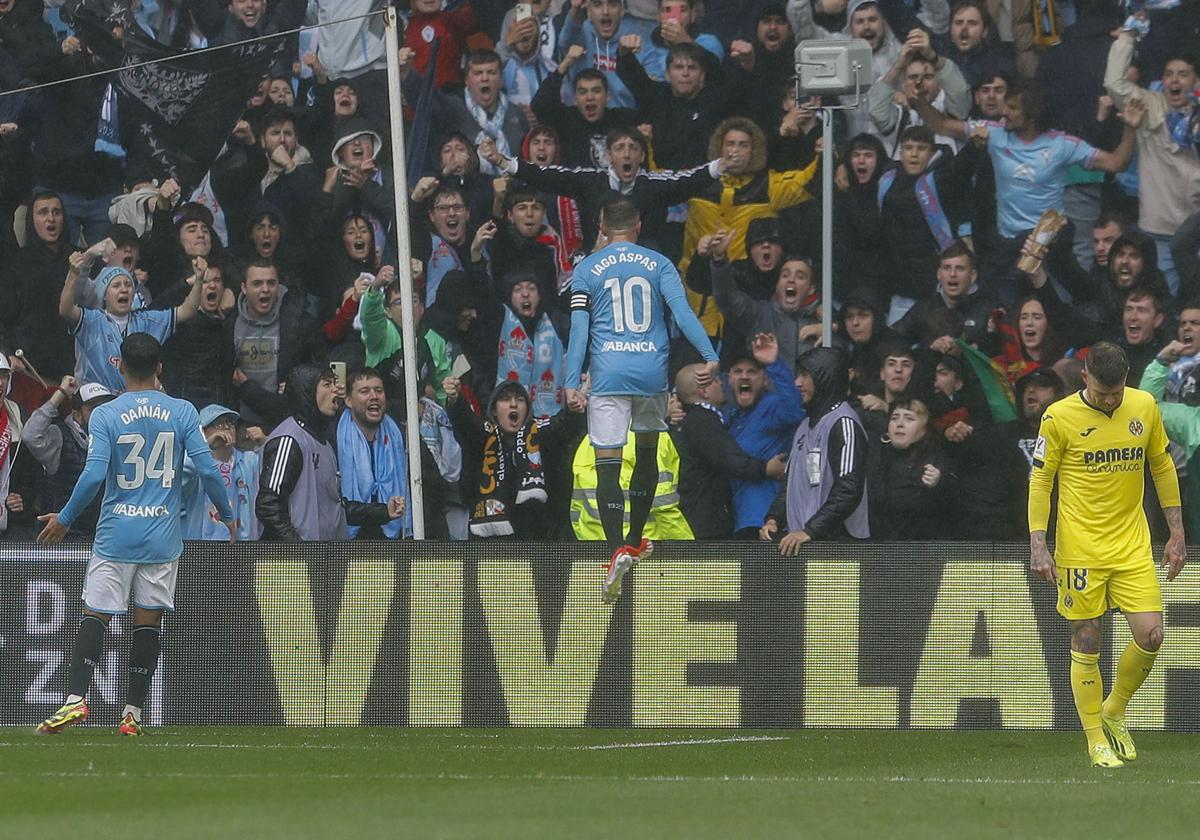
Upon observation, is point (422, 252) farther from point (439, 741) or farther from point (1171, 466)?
point (1171, 466)

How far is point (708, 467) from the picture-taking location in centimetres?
1366

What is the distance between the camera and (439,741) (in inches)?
441

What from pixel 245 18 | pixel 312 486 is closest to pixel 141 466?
pixel 312 486

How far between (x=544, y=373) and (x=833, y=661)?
3.69 meters

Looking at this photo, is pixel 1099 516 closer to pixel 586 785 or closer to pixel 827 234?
pixel 586 785

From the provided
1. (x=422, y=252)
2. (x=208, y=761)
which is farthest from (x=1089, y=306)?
(x=208, y=761)

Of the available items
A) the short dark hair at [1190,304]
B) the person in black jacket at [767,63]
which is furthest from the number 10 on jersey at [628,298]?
the short dark hair at [1190,304]

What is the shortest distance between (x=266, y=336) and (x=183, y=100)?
83.7 inches

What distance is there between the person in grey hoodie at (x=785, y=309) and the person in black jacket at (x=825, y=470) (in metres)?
0.79

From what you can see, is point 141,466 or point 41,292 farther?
point 41,292

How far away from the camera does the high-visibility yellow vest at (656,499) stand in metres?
13.3

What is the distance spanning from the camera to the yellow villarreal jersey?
9.39 meters

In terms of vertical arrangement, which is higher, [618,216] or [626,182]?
[626,182]

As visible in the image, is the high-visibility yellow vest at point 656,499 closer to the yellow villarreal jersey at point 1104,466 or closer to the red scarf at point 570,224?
the red scarf at point 570,224
